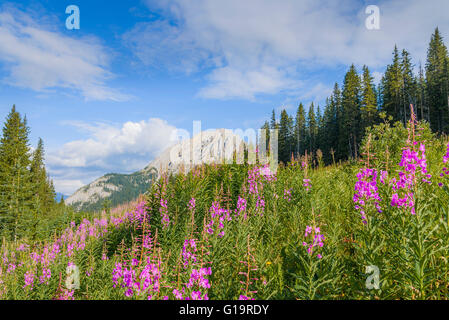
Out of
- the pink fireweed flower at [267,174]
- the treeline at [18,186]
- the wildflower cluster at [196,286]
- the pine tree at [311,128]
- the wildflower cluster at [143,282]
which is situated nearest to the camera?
the wildflower cluster at [196,286]

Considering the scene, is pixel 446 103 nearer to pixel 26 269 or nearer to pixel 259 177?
pixel 259 177

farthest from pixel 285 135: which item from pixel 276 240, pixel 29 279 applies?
pixel 29 279

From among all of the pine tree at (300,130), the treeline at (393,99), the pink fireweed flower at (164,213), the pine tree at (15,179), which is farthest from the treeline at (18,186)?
the pine tree at (300,130)

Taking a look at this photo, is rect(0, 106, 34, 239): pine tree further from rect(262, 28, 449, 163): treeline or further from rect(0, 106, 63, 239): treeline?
rect(262, 28, 449, 163): treeline

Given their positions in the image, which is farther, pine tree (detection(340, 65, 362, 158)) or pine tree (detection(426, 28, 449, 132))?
pine tree (detection(340, 65, 362, 158))

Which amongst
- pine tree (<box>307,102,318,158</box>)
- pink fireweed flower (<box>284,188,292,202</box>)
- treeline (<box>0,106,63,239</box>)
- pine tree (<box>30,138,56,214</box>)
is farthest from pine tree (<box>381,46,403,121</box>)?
pine tree (<box>30,138,56,214</box>)

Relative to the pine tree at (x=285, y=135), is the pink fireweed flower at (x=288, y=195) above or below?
below

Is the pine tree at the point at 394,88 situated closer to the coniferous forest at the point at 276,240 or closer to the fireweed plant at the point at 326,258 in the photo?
the coniferous forest at the point at 276,240

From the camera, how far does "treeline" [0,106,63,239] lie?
22.8 m

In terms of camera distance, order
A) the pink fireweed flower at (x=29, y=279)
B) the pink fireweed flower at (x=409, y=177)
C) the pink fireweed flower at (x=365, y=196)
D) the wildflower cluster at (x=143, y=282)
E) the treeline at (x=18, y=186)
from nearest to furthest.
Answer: the pink fireweed flower at (x=409, y=177), the wildflower cluster at (x=143, y=282), the pink fireweed flower at (x=365, y=196), the pink fireweed flower at (x=29, y=279), the treeline at (x=18, y=186)

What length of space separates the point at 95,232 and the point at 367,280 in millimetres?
13957

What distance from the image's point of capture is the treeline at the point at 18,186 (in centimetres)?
2280

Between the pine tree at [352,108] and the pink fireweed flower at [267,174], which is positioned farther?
the pine tree at [352,108]

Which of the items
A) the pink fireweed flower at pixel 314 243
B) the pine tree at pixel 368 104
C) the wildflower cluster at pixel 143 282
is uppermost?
the pine tree at pixel 368 104
